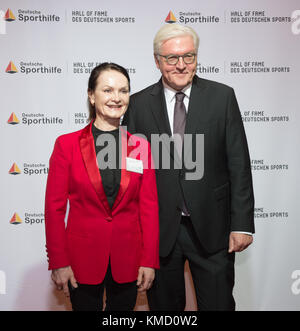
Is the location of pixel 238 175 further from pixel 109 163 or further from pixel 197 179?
pixel 109 163

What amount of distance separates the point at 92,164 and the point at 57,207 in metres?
0.27

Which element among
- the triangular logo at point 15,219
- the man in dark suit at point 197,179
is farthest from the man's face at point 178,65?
the triangular logo at point 15,219

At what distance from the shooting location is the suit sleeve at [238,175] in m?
1.92

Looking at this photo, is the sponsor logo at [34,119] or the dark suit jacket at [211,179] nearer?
the dark suit jacket at [211,179]

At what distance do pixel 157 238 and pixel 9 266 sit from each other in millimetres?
1303

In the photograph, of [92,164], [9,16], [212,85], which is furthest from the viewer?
[9,16]

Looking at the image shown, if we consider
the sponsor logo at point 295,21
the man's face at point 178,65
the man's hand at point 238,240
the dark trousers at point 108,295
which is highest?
the sponsor logo at point 295,21

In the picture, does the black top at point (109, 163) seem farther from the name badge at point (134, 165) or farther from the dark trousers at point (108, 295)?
the dark trousers at point (108, 295)

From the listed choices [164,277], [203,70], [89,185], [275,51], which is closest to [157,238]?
[164,277]

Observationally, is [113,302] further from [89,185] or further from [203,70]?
[203,70]

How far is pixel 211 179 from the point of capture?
6.40 ft

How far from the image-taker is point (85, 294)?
1.83 metres

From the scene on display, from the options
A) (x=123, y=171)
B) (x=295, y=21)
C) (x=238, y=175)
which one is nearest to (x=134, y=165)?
(x=123, y=171)

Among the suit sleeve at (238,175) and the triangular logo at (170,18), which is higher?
the triangular logo at (170,18)
